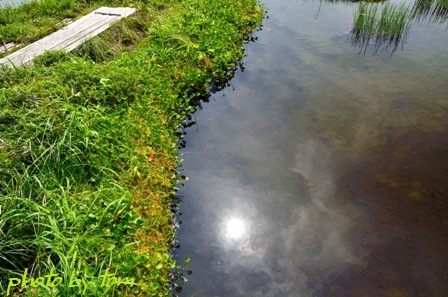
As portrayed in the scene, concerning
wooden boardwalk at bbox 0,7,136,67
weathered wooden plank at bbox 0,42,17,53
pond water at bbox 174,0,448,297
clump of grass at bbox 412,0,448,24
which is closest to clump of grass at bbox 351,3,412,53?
pond water at bbox 174,0,448,297

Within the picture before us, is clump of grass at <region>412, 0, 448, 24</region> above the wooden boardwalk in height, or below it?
below

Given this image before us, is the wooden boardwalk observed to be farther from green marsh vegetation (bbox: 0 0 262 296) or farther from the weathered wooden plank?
the weathered wooden plank

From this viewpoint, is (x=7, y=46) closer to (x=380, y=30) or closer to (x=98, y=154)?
(x=98, y=154)

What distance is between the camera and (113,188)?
420 centimetres

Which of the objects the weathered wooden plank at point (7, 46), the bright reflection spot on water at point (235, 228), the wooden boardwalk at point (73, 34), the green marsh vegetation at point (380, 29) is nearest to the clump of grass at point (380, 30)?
the green marsh vegetation at point (380, 29)

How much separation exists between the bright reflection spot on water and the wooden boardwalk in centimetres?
465

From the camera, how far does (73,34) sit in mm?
7426

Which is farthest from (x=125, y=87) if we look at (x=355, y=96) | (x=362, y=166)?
(x=355, y=96)

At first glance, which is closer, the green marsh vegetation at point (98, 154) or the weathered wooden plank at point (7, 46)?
the green marsh vegetation at point (98, 154)

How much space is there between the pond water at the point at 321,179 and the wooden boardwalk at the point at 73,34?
10.3 feet

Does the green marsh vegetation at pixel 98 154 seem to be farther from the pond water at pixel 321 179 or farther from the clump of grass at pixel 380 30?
the clump of grass at pixel 380 30

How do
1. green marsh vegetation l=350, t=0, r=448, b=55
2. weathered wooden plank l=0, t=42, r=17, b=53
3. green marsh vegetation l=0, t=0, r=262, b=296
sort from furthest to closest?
1. green marsh vegetation l=350, t=0, r=448, b=55
2. weathered wooden plank l=0, t=42, r=17, b=53
3. green marsh vegetation l=0, t=0, r=262, b=296

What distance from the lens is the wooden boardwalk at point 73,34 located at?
6.48 metres

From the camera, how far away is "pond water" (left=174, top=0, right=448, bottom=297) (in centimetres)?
409
